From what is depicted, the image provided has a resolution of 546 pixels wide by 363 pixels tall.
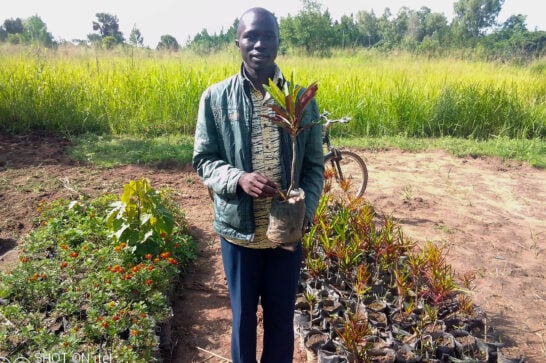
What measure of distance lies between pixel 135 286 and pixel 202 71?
671 cm

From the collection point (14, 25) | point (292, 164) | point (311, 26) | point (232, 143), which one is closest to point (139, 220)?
point (232, 143)

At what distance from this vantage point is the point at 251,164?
1.67 m

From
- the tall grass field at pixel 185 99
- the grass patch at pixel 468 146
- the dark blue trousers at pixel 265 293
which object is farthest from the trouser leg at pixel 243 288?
the tall grass field at pixel 185 99

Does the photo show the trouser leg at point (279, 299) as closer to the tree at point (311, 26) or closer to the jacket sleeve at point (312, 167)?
the jacket sleeve at point (312, 167)

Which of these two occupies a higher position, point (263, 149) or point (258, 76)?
point (258, 76)

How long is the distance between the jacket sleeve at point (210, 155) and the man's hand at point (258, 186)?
0.07 m

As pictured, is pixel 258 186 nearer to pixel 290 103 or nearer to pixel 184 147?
pixel 290 103

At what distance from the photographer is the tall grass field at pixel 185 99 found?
287 inches

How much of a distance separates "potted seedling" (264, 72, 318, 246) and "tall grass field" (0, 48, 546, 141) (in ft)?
20.9

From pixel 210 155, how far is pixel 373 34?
2162 inches

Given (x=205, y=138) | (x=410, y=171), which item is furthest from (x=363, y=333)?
(x=410, y=171)

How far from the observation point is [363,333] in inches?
87.4

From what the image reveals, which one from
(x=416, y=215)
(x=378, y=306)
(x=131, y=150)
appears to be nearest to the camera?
(x=378, y=306)

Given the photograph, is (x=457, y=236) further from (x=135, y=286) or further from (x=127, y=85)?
(x=127, y=85)
